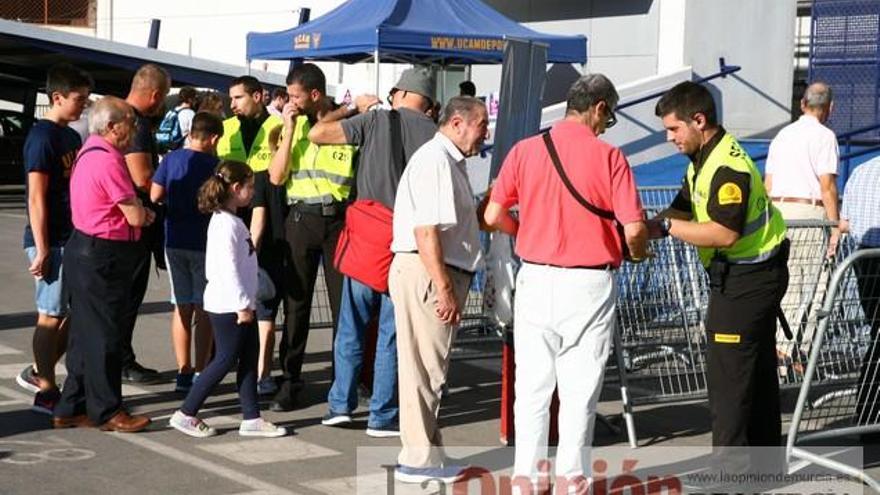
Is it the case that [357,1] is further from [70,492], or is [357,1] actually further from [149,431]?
[70,492]

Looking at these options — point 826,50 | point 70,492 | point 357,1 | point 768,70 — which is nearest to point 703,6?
point 768,70

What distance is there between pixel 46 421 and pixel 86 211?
52.0 inches

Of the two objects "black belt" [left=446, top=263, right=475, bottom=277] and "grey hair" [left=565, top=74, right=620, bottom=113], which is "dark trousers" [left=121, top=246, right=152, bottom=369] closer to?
"black belt" [left=446, top=263, right=475, bottom=277]

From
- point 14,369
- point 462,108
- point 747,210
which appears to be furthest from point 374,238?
point 14,369

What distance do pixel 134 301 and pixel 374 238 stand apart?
5.56ft

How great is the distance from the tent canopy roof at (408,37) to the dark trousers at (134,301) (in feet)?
21.9

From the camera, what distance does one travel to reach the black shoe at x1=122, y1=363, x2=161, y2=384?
8625 mm

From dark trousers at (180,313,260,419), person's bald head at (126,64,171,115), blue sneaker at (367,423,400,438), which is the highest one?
person's bald head at (126,64,171,115)

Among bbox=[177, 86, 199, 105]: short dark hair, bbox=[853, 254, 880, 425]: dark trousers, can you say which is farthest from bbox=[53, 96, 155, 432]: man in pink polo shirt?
bbox=[177, 86, 199, 105]: short dark hair

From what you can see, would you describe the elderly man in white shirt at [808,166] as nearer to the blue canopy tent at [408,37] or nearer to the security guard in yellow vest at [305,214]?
the security guard in yellow vest at [305,214]

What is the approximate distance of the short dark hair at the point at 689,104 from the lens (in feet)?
19.5

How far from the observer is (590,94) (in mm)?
5719

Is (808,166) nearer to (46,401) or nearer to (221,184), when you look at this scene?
(221,184)

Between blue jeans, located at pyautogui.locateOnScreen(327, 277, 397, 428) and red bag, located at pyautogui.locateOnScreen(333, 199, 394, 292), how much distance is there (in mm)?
101
